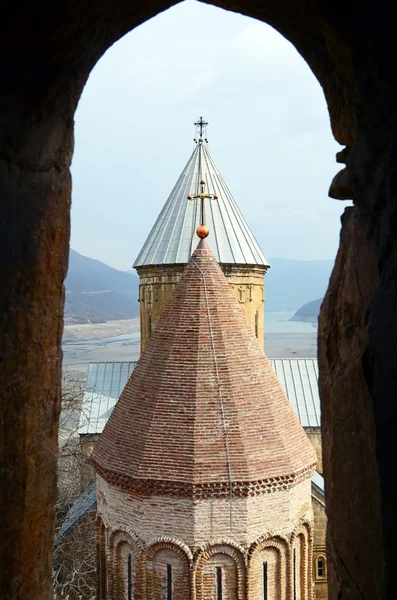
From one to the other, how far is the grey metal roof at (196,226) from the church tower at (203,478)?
7.65m

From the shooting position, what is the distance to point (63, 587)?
10.3 metres

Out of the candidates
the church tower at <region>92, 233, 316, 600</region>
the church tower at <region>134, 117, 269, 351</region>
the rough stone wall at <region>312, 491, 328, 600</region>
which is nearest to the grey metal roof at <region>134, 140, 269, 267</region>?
the church tower at <region>134, 117, 269, 351</region>

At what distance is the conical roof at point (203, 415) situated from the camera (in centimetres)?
641

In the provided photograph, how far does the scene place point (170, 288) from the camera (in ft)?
48.9

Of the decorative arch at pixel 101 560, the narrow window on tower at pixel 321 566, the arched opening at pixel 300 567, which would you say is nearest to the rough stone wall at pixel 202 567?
the arched opening at pixel 300 567

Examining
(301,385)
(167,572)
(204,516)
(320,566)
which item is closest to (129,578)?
(167,572)

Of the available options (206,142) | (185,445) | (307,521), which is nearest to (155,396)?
(185,445)

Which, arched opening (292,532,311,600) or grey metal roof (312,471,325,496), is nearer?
arched opening (292,532,311,600)

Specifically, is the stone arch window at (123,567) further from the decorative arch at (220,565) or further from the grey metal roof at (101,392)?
the grey metal roof at (101,392)

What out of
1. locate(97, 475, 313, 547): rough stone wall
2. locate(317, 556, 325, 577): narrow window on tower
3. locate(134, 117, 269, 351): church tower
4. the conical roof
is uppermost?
locate(134, 117, 269, 351): church tower

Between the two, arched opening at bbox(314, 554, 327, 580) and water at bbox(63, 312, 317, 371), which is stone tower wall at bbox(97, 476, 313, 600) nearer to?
arched opening at bbox(314, 554, 327, 580)

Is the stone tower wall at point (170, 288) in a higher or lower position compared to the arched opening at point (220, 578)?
higher

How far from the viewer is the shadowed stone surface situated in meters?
1.43

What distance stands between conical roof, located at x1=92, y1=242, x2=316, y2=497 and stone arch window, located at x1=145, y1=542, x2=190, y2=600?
72cm
